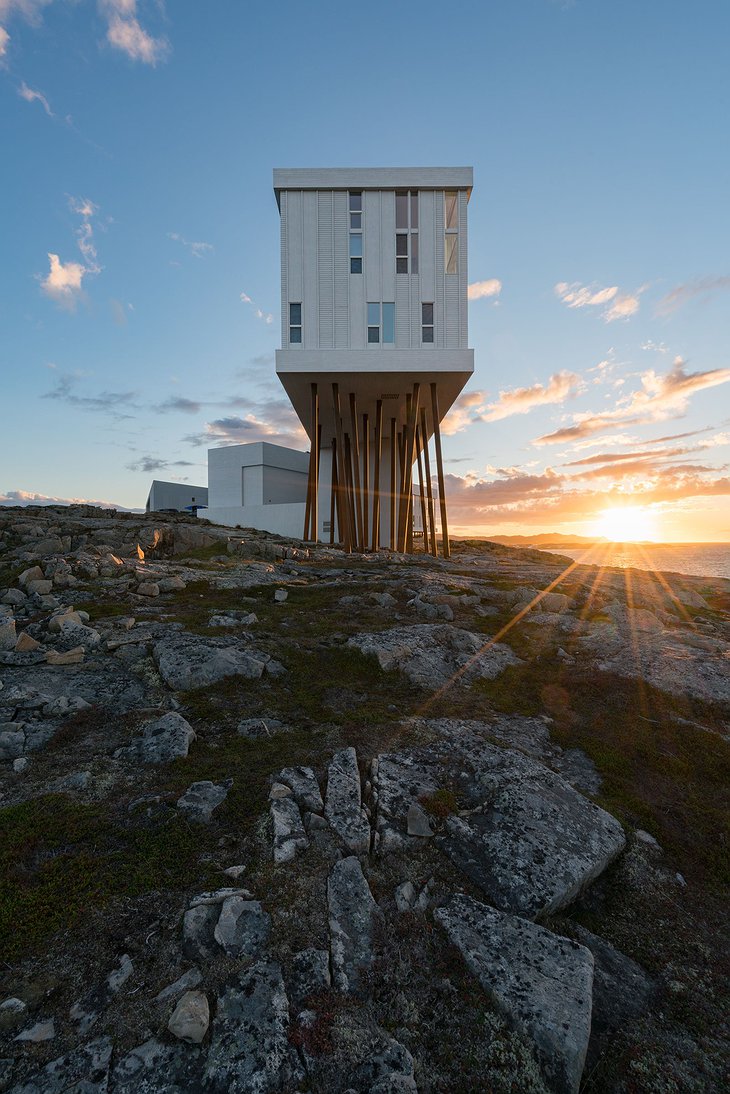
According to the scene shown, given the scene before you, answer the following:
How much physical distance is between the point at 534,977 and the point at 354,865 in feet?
4.73

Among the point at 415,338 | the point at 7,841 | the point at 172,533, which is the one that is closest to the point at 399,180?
the point at 415,338

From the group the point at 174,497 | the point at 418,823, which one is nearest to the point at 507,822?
the point at 418,823

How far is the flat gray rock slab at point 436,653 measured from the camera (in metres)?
8.36

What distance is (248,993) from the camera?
119 inches

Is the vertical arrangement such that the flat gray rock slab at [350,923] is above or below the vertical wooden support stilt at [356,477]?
below

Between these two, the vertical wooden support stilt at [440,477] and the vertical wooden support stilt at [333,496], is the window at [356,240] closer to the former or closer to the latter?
the vertical wooden support stilt at [440,477]

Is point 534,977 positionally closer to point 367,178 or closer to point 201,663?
point 201,663

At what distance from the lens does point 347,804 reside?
4.80 m

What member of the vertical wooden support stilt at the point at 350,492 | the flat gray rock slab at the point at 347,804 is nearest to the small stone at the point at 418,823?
the flat gray rock slab at the point at 347,804

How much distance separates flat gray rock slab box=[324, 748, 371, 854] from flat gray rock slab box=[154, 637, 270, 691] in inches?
106

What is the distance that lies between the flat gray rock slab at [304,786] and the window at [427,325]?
24780mm

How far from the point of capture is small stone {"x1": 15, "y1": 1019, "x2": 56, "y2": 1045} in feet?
9.04

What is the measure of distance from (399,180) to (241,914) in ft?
101

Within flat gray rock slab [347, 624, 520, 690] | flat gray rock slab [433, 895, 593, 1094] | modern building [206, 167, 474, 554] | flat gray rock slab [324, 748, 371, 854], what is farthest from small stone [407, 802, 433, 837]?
modern building [206, 167, 474, 554]
